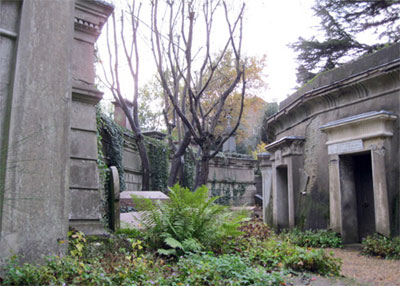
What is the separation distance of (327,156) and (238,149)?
75.4ft

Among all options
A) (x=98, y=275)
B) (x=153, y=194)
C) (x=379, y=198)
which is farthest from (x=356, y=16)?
(x=98, y=275)

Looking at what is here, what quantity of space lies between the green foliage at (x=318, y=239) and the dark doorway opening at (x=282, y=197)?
2134 mm

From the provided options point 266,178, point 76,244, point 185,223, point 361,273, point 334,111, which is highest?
point 334,111

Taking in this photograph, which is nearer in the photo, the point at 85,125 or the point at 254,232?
the point at 85,125

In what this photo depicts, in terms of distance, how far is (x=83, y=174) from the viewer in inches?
208

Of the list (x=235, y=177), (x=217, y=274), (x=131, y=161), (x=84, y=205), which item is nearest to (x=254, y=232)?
(x=217, y=274)

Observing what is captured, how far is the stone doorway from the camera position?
31.0 ft

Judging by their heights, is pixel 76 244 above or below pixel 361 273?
above

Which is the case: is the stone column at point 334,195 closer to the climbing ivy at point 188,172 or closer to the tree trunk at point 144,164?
the tree trunk at point 144,164

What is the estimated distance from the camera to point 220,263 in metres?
4.66

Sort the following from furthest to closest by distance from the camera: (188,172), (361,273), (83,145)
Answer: (188,172) < (361,273) < (83,145)

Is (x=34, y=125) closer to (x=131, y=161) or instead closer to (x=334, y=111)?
(x=334, y=111)

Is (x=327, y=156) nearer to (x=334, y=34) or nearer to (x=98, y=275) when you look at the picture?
(x=98, y=275)

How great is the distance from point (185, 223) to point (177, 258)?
564mm
